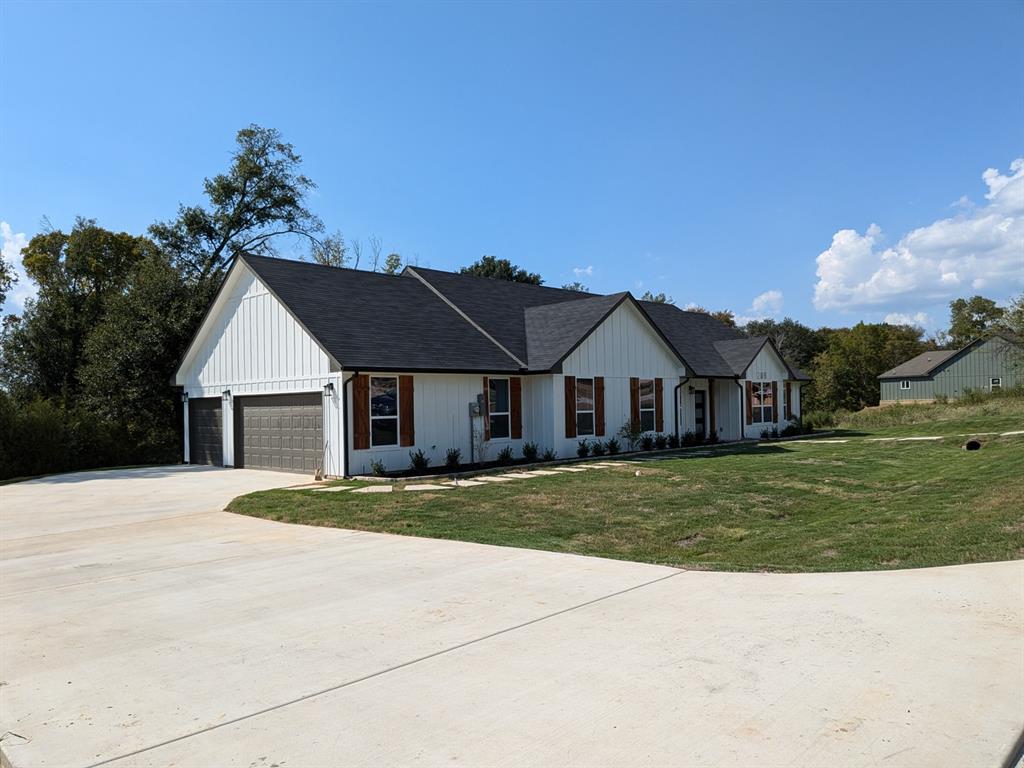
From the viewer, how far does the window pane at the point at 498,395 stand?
21.0 meters

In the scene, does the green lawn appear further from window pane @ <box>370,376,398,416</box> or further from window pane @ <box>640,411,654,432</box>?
window pane @ <box>640,411,654,432</box>

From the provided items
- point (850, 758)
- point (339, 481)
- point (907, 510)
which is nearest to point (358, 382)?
point (339, 481)

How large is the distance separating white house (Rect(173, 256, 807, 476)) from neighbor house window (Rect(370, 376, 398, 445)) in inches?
1.1

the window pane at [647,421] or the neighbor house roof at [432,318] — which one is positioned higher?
the neighbor house roof at [432,318]

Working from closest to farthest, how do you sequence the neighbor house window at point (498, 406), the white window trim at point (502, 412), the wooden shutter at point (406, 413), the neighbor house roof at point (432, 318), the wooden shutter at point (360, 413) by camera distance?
the wooden shutter at point (360, 413), the wooden shutter at point (406, 413), the neighbor house roof at point (432, 318), the white window trim at point (502, 412), the neighbor house window at point (498, 406)

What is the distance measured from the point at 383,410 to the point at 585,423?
6571mm

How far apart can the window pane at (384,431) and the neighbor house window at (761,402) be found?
54.2 feet

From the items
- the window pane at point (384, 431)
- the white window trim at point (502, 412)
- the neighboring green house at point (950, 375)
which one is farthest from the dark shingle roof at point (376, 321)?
the neighboring green house at point (950, 375)

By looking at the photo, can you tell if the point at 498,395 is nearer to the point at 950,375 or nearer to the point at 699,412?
the point at 699,412

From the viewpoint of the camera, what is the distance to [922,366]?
202ft

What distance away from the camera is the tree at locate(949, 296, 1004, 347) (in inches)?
3036

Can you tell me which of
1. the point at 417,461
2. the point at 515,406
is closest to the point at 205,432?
the point at 417,461

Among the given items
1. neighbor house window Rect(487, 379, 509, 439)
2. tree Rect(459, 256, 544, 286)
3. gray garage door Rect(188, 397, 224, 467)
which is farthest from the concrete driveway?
tree Rect(459, 256, 544, 286)

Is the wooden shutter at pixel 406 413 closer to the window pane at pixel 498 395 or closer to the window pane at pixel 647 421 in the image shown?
the window pane at pixel 498 395
